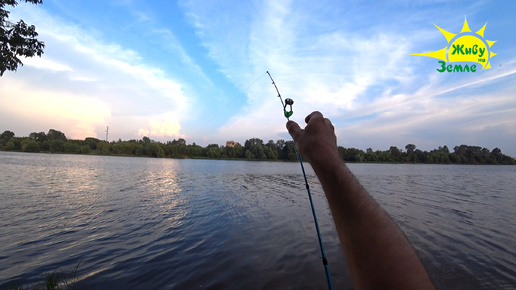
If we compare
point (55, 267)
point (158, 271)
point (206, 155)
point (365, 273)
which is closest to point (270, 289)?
point (158, 271)

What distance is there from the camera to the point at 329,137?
1.37 meters

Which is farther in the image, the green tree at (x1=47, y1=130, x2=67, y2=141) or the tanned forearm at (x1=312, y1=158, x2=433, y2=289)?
the green tree at (x1=47, y1=130, x2=67, y2=141)

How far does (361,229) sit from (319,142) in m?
0.48

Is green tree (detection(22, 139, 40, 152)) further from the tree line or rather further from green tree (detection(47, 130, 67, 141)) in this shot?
green tree (detection(47, 130, 67, 141))

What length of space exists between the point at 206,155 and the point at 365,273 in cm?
12602

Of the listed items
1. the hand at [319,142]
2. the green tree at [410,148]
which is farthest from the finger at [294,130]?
the green tree at [410,148]

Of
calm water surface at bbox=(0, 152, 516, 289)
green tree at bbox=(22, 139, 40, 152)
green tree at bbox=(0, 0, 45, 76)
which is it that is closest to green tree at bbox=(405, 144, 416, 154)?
calm water surface at bbox=(0, 152, 516, 289)

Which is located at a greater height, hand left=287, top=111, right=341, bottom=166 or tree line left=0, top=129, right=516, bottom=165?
tree line left=0, top=129, right=516, bottom=165

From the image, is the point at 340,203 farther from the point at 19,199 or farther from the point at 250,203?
the point at 19,199

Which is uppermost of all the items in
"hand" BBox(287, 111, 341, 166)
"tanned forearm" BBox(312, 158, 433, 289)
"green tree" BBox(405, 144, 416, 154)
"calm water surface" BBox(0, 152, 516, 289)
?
"green tree" BBox(405, 144, 416, 154)

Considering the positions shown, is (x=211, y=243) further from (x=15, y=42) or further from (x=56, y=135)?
(x=56, y=135)

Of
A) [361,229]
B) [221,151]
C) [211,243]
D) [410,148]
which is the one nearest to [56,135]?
[221,151]

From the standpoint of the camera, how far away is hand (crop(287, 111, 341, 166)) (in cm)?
131

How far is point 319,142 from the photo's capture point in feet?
4.38
